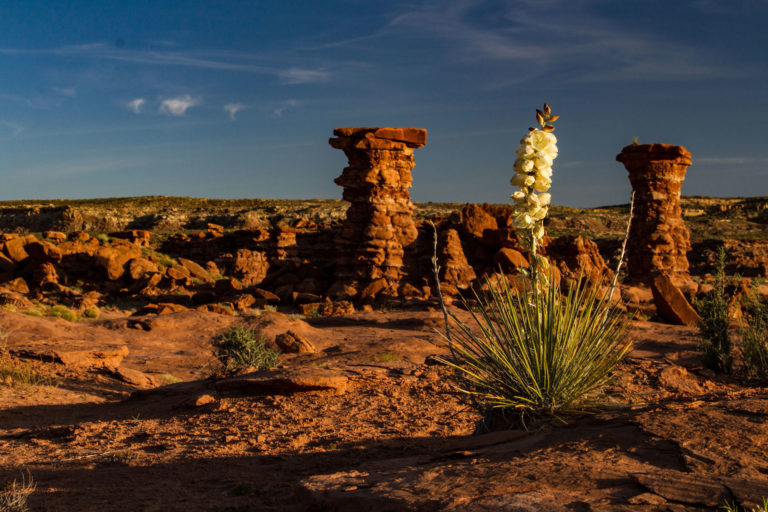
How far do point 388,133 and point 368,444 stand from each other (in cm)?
1629

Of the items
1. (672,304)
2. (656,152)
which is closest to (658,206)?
(656,152)

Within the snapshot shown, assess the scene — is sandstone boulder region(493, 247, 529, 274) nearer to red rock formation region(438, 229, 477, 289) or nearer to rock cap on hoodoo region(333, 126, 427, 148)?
red rock formation region(438, 229, 477, 289)

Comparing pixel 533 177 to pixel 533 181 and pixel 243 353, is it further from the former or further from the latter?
Answer: pixel 243 353

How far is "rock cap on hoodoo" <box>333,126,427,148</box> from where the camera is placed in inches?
790

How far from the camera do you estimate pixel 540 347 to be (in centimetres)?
374

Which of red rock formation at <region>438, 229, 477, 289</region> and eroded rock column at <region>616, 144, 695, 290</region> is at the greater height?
eroded rock column at <region>616, 144, 695, 290</region>

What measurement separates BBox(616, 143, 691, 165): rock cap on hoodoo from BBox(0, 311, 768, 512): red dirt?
1315cm

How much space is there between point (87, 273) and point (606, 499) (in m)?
24.2

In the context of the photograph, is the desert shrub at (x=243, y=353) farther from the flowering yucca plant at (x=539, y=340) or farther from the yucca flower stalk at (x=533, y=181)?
the yucca flower stalk at (x=533, y=181)

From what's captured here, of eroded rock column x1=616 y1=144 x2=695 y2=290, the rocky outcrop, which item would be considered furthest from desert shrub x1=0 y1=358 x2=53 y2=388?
eroded rock column x1=616 y1=144 x2=695 y2=290

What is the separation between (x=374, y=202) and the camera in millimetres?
20422

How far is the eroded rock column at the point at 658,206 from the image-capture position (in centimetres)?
2130

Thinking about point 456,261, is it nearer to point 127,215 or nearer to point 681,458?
point 681,458

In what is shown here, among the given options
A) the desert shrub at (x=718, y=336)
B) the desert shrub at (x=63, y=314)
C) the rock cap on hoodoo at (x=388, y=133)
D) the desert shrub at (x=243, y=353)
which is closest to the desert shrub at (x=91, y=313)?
the desert shrub at (x=63, y=314)
